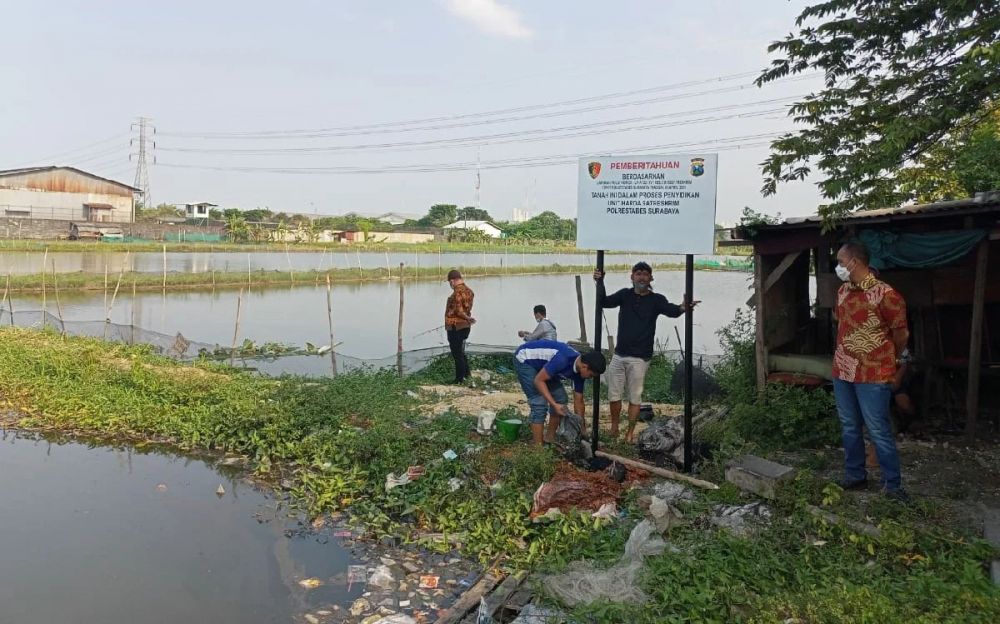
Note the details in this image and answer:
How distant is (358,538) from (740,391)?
4.39m

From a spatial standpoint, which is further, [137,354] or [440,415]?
[137,354]

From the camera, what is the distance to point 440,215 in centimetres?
9506

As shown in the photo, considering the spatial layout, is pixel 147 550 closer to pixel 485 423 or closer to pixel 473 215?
pixel 485 423

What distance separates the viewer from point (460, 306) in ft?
33.4

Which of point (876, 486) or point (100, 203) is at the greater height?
point (100, 203)

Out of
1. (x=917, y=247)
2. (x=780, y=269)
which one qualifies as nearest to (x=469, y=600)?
(x=780, y=269)

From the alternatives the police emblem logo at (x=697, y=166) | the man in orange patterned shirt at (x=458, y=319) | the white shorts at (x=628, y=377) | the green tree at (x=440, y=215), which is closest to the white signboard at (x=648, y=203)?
the police emblem logo at (x=697, y=166)

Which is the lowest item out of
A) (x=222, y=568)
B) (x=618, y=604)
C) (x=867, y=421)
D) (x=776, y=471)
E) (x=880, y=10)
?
(x=222, y=568)

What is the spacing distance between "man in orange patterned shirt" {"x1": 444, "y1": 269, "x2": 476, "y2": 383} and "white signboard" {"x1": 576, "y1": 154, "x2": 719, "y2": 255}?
14.7ft

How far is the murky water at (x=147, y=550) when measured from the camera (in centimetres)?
446

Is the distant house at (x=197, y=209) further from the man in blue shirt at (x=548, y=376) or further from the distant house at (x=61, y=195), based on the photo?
the man in blue shirt at (x=548, y=376)

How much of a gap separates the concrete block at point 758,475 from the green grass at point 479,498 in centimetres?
10

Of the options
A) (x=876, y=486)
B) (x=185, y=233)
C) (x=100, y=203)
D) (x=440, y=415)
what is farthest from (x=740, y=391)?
(x=100, y=203)

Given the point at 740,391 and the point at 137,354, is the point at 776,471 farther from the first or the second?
the point at 137,354
